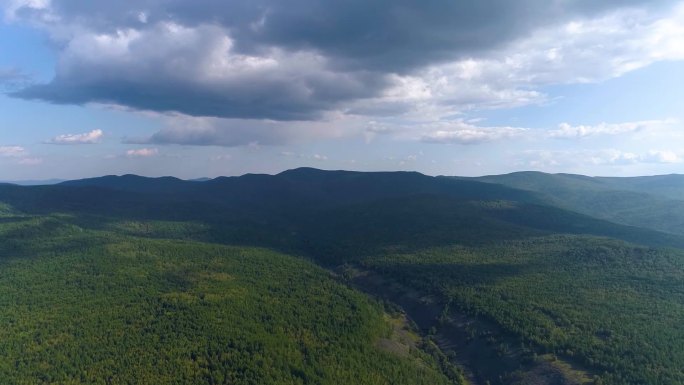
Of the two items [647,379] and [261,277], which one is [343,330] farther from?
[647,379]

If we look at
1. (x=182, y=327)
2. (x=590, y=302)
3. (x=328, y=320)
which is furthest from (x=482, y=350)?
(x=182, y=327)

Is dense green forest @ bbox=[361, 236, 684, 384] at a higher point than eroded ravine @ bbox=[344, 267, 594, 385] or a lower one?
higher

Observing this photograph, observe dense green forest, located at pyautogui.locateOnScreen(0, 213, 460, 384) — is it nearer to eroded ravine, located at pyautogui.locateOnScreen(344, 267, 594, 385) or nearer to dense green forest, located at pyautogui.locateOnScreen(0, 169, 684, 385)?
dense green forest, located at pyautogui.locateOnScreen(0, 169, 684, 385)

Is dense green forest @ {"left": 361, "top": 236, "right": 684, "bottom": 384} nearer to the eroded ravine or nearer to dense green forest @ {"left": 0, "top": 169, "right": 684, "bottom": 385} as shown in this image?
dense green forest @ {"left": 0, "top": 169, "right": 684, "bottom": 385}

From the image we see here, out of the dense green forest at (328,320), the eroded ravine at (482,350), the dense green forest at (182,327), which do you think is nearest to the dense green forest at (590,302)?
the dense green forest at (328,320)

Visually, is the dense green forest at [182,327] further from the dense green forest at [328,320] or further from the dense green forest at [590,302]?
the dense green forest at [590,302]

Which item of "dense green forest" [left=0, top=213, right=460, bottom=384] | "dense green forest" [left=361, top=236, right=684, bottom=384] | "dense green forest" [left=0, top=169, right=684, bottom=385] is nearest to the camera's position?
"dense green forest" [left=0, top=213, right=460, bottom=384]

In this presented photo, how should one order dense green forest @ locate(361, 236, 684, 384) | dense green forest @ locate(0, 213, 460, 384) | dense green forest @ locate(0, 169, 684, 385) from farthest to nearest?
dense green forest @ locate(361, 236, 684, 384)
dense green forest @ locate(0, 169, 684, 385)
dense green forest @ locate(0, 213, 460, 384)

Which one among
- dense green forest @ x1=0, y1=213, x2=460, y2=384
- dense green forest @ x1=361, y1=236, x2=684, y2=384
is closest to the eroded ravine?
dense green forest @ x1=361, y1=236, x2=684, y2=384

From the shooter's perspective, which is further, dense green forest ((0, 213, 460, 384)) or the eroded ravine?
the eroded ravine
